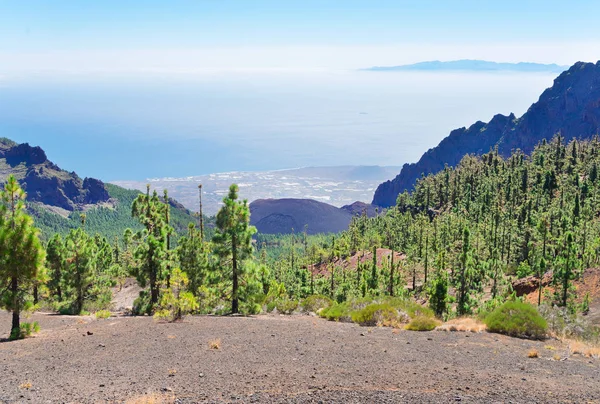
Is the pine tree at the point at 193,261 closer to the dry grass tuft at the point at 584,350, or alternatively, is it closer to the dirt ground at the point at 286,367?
the dirt ground at the point at 286,367

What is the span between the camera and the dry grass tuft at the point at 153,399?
11.6 meters

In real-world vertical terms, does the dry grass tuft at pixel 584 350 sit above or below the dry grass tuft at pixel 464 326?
above

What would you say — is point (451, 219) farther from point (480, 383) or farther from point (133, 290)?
point (480, 383)

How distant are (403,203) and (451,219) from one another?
52.7 meters

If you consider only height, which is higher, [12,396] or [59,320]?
[12,396]

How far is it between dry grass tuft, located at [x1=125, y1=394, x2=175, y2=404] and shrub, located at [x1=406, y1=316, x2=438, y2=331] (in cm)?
1230

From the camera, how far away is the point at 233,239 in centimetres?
2838

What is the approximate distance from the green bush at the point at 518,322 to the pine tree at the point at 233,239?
13643 mm

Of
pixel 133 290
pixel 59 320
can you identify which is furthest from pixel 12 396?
pixel 133 290

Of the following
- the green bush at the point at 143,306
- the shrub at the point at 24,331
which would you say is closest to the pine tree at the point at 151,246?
the green bush at the point at 143,306

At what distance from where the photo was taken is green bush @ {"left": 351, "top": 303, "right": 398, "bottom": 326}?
74.6 ft

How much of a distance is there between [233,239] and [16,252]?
11.5 m

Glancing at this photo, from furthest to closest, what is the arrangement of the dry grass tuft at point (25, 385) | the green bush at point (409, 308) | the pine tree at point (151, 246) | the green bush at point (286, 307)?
the pine tree at point (151, 246) → the green bush at point (286, 307) → the green bush at point (409, 308) → the dry grass tuft at point (25, 385)

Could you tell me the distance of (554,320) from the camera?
20.1m
